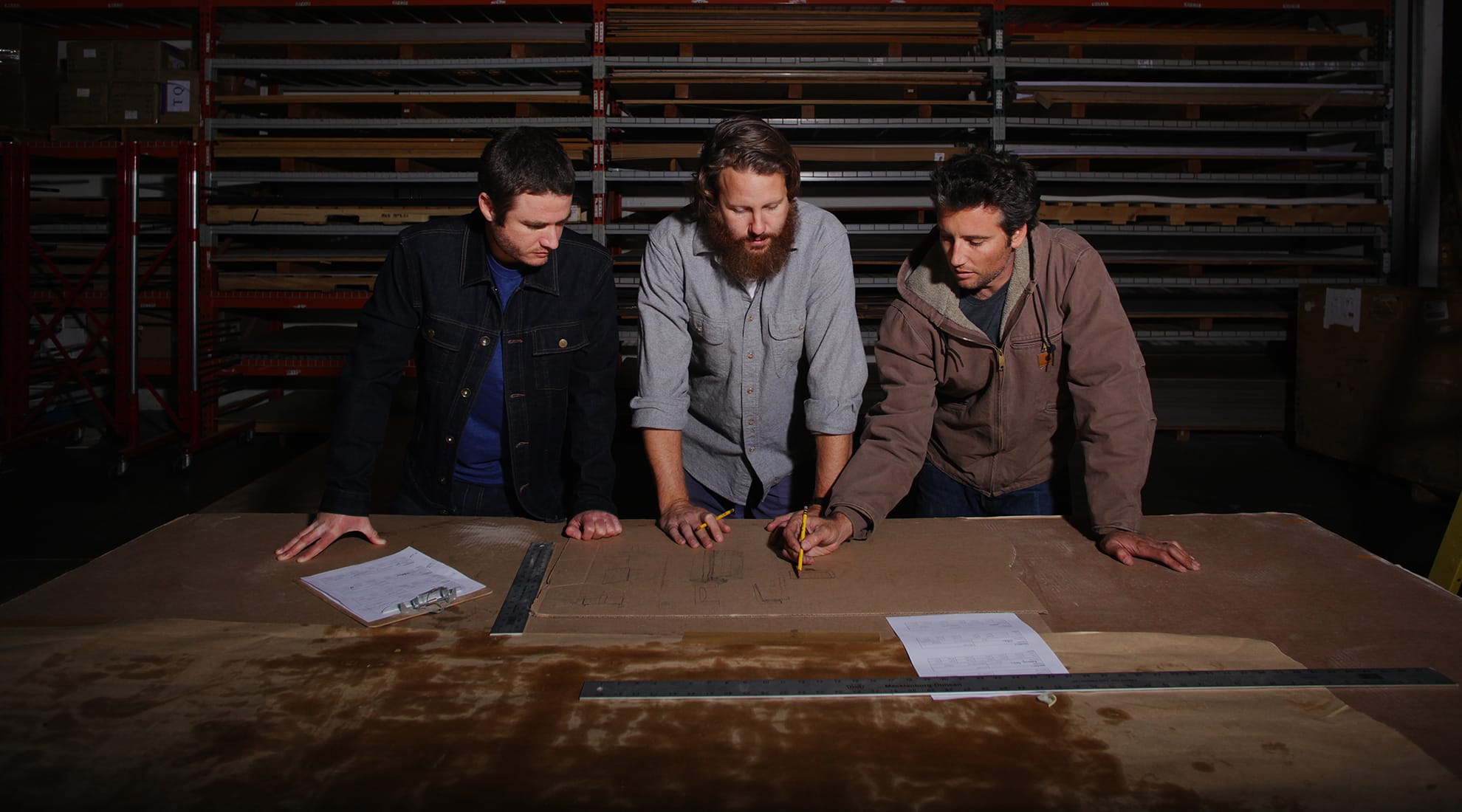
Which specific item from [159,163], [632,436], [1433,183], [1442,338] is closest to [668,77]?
[632,436]

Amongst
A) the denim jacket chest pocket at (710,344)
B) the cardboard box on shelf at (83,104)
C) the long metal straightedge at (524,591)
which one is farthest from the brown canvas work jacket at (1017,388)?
the cardboard box on shelf at (83,104)

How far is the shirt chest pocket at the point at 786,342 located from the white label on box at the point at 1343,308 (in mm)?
4162

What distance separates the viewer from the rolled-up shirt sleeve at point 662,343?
88.6 inches

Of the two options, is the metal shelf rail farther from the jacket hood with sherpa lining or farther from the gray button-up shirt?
the jacket hood with sherpa lining

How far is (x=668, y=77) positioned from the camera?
5.47 meters

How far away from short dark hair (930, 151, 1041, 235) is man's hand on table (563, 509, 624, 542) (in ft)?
3.10

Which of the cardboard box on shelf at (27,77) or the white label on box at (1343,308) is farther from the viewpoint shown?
the cardboard box on shelf at (27,77)

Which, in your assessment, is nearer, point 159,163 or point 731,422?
point 731,422

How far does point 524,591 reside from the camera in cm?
175

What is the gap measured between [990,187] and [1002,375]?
46 centimetres

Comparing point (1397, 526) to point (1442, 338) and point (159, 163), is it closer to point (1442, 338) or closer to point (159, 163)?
point (1442, 338)

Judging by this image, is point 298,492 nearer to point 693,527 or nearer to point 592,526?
point 592,526

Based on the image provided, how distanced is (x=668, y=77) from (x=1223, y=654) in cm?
467

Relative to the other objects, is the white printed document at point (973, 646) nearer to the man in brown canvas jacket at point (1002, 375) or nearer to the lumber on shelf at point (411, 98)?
the man in brown canvas jacket at point (1002, 375)
